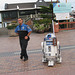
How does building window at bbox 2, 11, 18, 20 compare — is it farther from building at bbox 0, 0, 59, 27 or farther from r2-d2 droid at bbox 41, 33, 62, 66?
r2-d2 droid at bbox 41, 33, 62, 66

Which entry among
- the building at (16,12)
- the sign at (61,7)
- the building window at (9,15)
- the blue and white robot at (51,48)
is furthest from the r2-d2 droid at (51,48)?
the building window at (9,15)

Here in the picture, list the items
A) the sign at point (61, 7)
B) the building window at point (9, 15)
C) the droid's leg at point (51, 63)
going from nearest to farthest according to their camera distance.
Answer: the droid's leg at point (51, 63)
the sign at point (61, 7)
the building window at point (9, 15)

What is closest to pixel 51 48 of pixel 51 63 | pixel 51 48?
pixel 51 48

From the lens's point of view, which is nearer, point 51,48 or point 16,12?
point 51,48

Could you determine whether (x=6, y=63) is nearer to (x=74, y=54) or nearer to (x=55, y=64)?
(x=55, y=64)

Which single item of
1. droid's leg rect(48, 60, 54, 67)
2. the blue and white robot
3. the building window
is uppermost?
the building window

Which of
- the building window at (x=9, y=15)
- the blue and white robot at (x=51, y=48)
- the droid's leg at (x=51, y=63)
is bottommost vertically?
the droid's leg at (x=51, y=63)

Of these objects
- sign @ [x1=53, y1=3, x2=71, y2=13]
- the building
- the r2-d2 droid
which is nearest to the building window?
the building

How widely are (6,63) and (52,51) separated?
1.99m

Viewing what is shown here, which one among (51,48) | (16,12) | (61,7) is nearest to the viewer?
(51,48)

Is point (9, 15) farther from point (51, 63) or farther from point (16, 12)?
point (51, 63)

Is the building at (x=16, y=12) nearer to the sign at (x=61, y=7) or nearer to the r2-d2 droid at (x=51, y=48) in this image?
the sign at (x=61, y=7)

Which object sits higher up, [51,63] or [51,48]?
[51,48]

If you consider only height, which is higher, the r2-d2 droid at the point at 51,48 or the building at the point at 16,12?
the building at the point at 16,12
